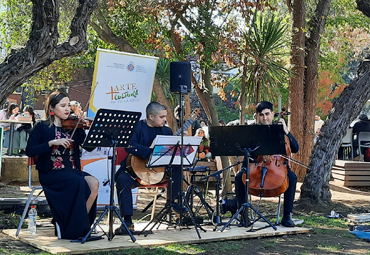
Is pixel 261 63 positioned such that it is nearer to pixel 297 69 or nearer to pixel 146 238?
pixel 297 69

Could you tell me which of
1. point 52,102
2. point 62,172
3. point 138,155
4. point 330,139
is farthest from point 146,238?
point 330,139

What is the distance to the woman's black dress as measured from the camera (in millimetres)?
5723

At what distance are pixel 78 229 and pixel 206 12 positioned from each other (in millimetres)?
5136

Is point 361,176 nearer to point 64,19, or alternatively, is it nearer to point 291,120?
point 291,120

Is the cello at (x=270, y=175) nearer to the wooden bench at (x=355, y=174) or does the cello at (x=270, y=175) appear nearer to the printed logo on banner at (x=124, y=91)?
the printed logo on banner at (x=124, y=91)

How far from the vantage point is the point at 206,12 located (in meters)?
9.59

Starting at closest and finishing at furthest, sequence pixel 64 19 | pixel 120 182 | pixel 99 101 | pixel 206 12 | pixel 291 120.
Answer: pixel 120 182, pixel 99 101, pixel 206 12, pixel 64 19, pixel 291 120

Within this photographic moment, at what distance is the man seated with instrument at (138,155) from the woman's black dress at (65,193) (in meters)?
0.44

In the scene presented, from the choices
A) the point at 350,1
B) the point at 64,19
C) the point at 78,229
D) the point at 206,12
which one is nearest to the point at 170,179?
the point at 78,229

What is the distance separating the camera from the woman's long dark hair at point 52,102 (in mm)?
5879

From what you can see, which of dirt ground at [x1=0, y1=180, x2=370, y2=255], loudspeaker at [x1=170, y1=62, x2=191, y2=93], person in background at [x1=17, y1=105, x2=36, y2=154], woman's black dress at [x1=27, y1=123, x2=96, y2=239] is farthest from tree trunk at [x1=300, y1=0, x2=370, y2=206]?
person in background at [x1=17, y1=105, x2=36, y2=154]

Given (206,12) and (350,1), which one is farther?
(350,1)

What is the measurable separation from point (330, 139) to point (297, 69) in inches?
159

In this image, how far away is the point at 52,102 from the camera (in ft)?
19.3
